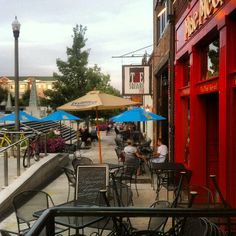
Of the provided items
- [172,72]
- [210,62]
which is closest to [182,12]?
[172,72]

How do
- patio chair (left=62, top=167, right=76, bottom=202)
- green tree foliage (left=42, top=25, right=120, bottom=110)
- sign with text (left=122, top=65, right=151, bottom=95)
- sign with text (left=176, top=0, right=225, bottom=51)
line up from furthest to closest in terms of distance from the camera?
green tree foliage (left=42, top=25, right=120, bottom=110) < sign with text (left=122, top=65, right=151, bottom=95) < patio chair (left=62, top=167, right=76, bottom=202) < sign with text (left=176, top=0, right=225, bottom=51)

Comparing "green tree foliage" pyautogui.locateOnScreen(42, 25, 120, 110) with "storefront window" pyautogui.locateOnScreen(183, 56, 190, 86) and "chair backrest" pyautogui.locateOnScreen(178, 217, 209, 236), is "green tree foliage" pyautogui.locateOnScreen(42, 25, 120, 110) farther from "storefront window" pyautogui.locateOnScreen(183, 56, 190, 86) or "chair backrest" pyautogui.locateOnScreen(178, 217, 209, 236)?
"chair backrest" pyautogui.locateOnScreen(178, 217, 209, 236)

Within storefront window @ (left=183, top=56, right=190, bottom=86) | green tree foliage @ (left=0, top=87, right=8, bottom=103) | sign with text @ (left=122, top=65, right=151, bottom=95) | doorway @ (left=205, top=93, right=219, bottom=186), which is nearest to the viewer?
doorway @ (left=205, top=93, right=219, bottom=186)

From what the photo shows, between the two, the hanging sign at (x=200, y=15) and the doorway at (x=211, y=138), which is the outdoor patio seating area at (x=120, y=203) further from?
the hanging sign at (x=200, y=15)

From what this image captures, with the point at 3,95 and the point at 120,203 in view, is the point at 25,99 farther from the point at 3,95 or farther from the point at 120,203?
the point at 120,203

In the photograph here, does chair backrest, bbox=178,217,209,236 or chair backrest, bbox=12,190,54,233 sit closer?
chair backrest, bbox=178,217,209,236

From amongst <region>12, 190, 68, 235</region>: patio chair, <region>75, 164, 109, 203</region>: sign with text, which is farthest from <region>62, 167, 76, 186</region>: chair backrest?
<region>12, 190, 68, 235</region>: patio chair

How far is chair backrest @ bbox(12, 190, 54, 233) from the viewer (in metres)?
5.89

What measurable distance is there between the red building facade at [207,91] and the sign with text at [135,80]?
9.27m

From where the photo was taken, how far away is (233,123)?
6.93 meters

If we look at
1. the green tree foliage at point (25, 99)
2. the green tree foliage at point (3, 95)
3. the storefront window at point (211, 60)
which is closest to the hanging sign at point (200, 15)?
the storefront window at point (211, 60)

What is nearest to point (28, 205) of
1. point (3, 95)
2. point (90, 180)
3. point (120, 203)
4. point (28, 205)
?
point (28, 205)

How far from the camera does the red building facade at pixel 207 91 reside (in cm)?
699

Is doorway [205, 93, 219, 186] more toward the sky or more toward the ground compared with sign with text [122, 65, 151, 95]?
more toward the ground
